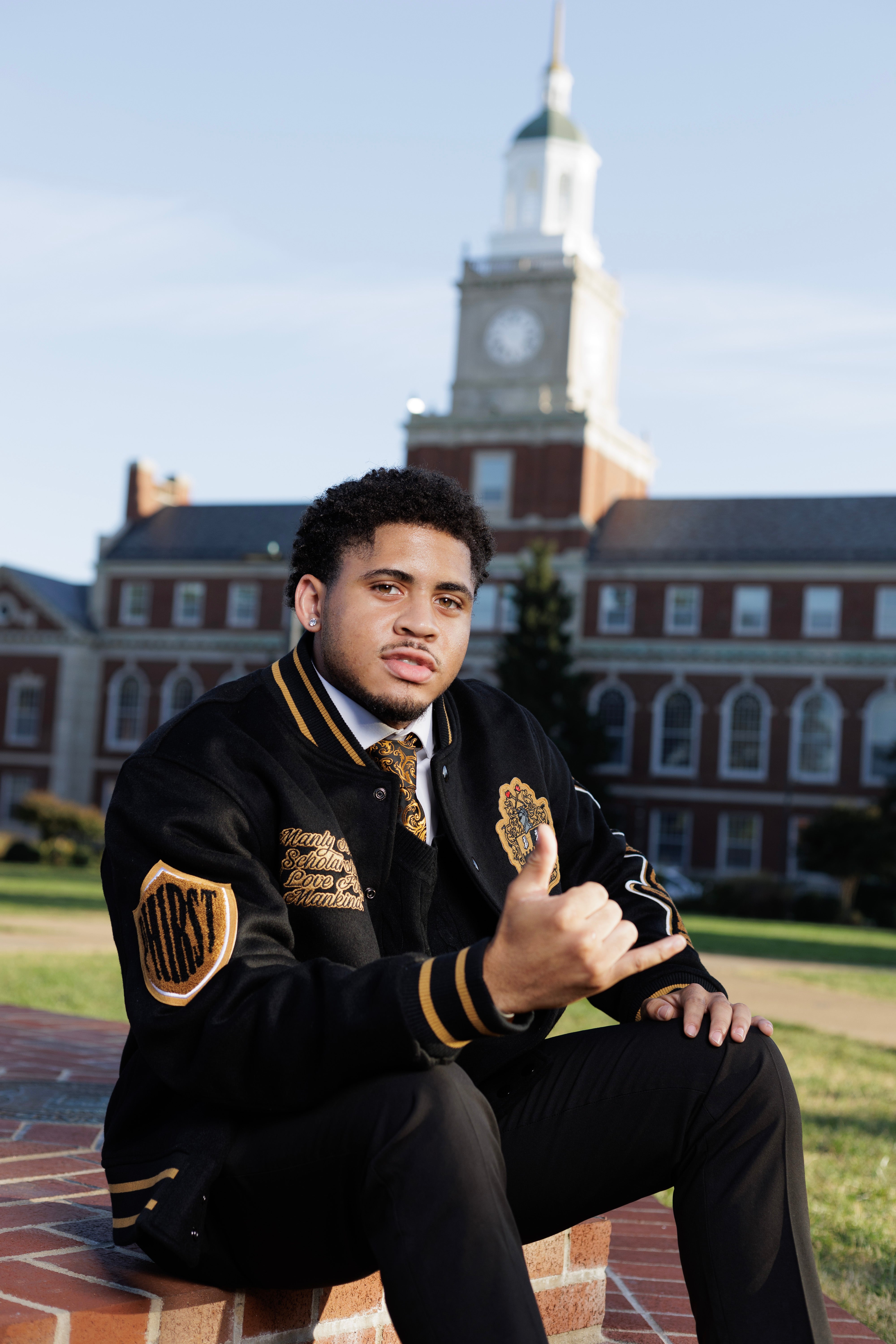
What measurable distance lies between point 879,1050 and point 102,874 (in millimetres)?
8617

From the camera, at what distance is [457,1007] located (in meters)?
2.15

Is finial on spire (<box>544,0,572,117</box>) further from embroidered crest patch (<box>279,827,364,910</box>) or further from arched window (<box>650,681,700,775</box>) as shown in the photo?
embroidered crest patch (<box>279,827,364,910</box>)

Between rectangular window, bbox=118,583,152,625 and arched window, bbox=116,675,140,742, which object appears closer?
A: arched window, bbox=116,675,140,742

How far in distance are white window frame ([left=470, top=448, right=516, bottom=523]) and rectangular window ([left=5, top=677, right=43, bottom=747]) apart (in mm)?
18190

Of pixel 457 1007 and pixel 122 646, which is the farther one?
pixel 122 646

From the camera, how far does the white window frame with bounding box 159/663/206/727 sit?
52375 millimetres

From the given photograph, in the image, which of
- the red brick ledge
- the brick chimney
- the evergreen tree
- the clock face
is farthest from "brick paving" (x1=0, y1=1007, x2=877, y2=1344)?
the brick chimney

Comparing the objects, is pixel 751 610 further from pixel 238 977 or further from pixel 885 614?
pixel 238 977

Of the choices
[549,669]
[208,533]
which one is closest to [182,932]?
[549,669]

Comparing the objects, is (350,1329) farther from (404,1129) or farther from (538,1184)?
(404,1129)

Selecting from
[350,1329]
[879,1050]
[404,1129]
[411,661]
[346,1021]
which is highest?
[411,661]

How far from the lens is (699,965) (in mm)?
2854

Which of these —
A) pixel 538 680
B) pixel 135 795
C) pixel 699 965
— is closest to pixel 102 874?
pixel 135 795

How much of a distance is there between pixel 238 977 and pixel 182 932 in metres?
0.13
